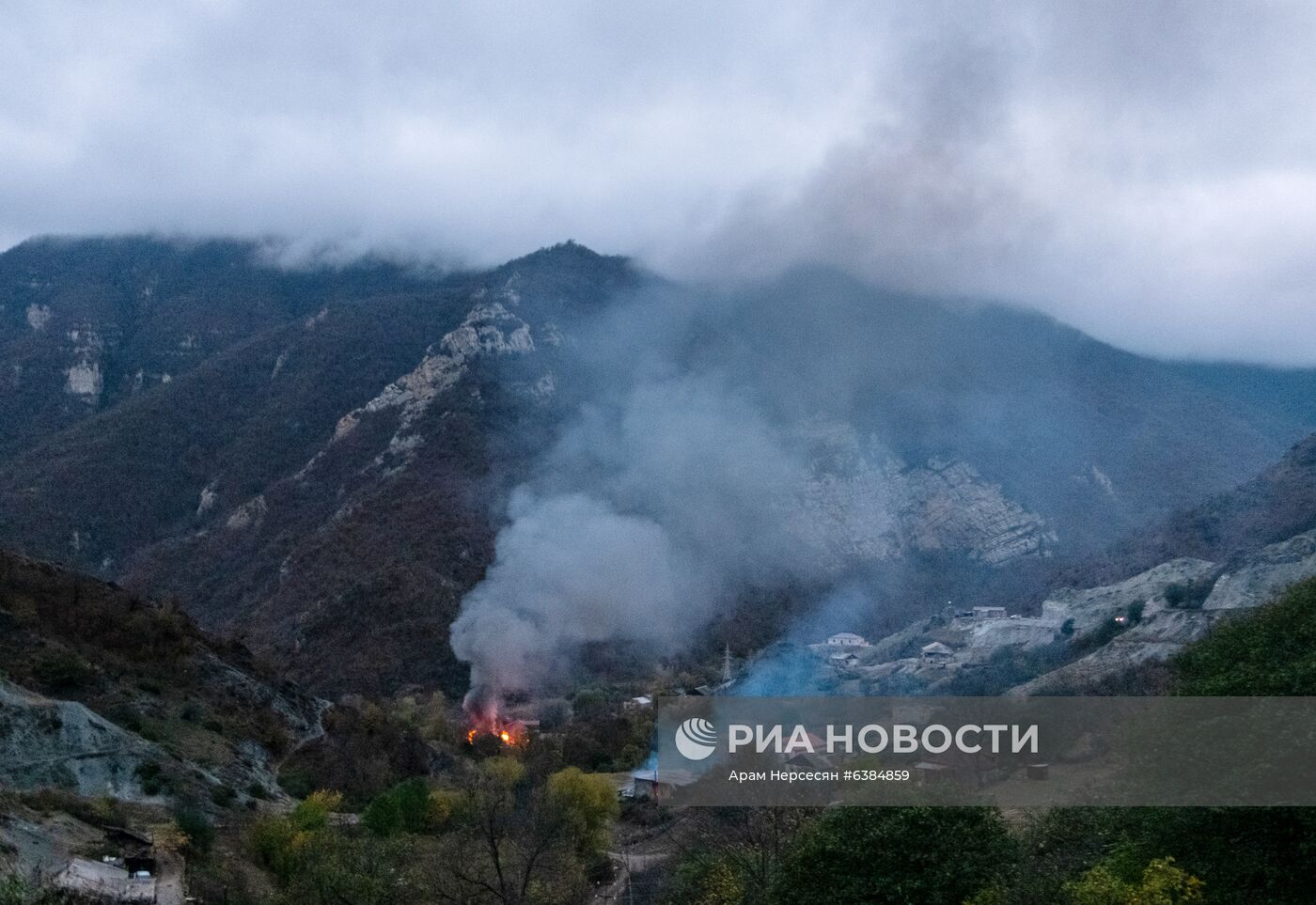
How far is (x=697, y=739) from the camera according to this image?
3744 centimetres

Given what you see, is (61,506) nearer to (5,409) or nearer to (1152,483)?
(5,409)

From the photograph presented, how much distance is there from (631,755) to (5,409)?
4593 inches

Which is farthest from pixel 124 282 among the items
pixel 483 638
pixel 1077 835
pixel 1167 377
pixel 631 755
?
pixel 1077 835

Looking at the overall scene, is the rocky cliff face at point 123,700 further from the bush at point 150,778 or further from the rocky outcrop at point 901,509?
the rocky outcrop at point 901,509

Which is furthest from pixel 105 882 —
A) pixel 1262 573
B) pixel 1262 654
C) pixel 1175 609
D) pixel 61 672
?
pixel 1262 573

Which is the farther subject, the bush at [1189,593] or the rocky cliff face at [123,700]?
the bush at [1189,593]

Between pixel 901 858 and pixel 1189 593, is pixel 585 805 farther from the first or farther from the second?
pixel 1189 593

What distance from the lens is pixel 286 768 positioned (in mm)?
46062

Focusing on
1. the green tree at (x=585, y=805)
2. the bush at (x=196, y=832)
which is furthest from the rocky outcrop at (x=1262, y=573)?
the bush at (x=196, y=832)

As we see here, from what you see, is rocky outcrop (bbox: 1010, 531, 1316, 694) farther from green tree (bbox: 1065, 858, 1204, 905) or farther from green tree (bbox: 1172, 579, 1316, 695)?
green tree (bbox: 1065, 858, 1204, 905)

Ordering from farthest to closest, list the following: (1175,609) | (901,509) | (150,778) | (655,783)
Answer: (901,509) < (1175,609) < (655,783) < (150,778)

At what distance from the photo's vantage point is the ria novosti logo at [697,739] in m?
36.7

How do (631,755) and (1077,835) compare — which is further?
(631,755)

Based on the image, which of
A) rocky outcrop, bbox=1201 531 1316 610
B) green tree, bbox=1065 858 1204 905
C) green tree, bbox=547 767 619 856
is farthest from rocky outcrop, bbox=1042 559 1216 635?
green tree, bbox=1065 858 1204 905
